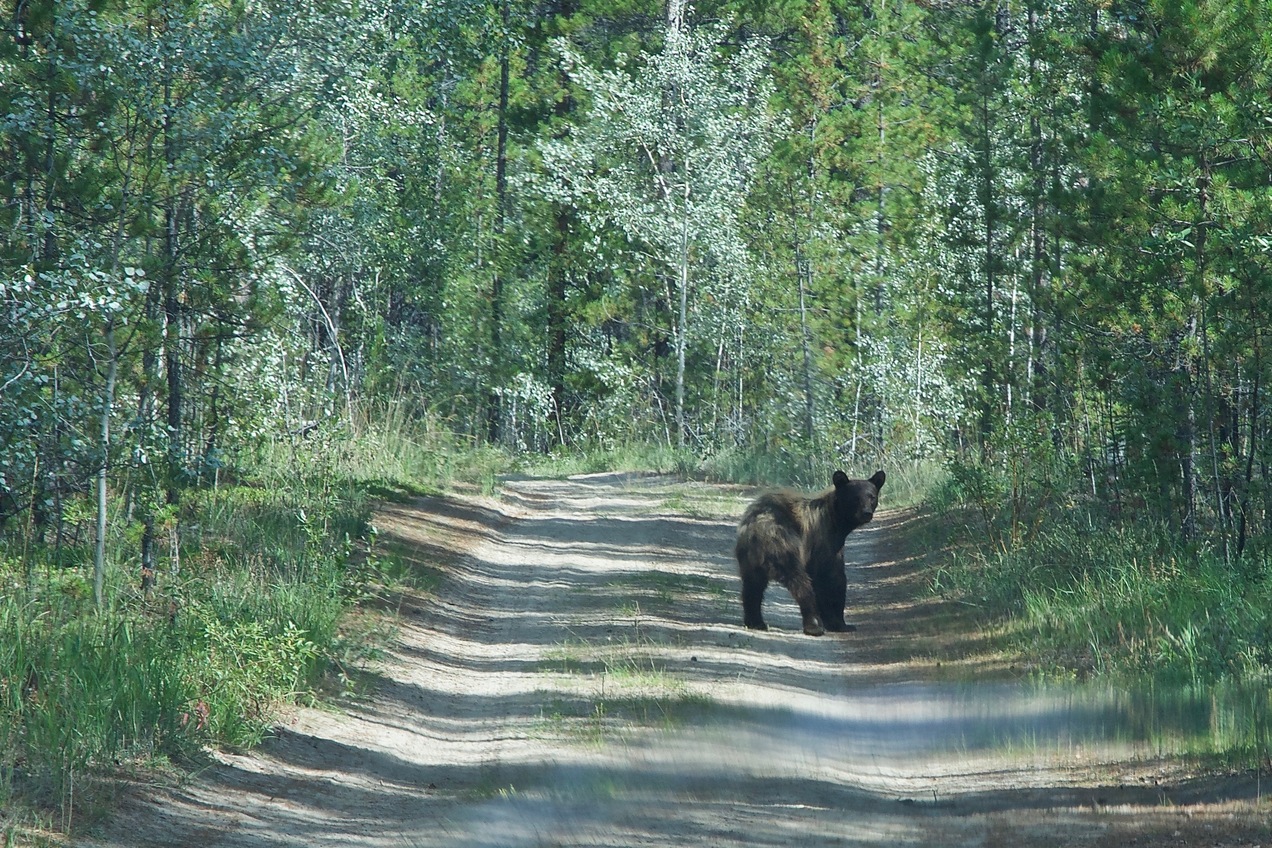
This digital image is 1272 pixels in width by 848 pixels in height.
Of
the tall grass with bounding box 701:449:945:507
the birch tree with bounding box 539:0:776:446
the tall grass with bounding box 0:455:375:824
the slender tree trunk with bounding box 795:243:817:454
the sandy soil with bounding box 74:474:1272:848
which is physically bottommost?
the sandy soil with bounding box 74:474:1272:848

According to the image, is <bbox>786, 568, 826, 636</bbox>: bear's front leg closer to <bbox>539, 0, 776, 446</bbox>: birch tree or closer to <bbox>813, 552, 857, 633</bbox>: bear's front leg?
<bbox>813, 552, 857, 633</bbox>: bear's front leg

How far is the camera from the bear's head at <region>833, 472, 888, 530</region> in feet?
40.4

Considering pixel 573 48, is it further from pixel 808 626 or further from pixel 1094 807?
pixel 1094 807

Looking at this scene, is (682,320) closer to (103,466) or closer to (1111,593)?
(1111,593)

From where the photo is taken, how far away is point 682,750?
794cm

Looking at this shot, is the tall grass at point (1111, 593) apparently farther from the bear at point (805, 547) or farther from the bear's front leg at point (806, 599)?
the bear's front leg at point (806, 599)

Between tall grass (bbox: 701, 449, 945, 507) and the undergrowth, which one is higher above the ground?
tall grass (bbox: 701, 449, 945, 507)

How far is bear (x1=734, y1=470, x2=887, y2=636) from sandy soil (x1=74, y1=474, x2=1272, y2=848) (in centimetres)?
29

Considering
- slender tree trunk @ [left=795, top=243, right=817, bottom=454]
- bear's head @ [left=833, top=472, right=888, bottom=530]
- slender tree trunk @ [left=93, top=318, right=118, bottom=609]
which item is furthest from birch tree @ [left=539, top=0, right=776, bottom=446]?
slender tree trunk @ [left=93, top=318, right=118, bottom=609]

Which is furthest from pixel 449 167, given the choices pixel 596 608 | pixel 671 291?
pixel 596 608

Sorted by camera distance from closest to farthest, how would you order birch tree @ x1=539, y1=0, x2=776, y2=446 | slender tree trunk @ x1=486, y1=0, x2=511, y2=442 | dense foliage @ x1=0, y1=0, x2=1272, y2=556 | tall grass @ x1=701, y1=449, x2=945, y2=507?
dense foliage @ x1=0, y1=0, x2=1272, y2=556
tall grass @ x1=701, y1=449, x2=945, y2=507
birch tree @ x1=539, y1=0, x2=776, y2=446
slender tree trunk @ x1=486, y1=0, x2=511, y2=442

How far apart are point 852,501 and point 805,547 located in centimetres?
65

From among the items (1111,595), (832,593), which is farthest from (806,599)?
(1111,595)

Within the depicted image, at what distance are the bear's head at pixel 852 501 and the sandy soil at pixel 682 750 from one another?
40.6 inches
